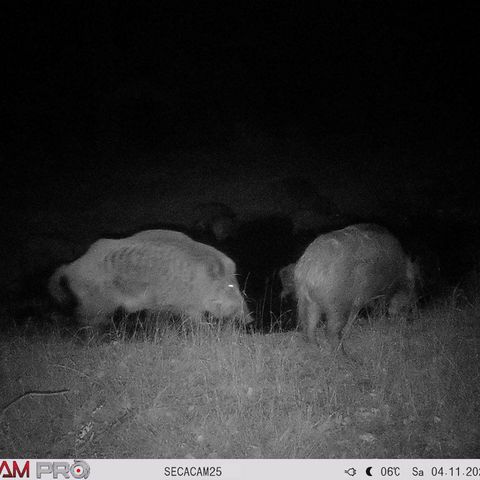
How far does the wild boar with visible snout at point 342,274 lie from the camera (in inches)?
187

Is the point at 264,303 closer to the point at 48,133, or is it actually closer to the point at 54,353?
the point at 54,353

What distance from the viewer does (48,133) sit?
57.7 ft

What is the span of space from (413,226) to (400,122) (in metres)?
10.4

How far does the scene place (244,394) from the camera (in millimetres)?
4320

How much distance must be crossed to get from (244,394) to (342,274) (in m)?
1.41

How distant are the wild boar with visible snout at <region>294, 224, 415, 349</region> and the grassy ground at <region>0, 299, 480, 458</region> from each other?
0.35 m

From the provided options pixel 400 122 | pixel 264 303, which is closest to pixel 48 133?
pixel 400 122
